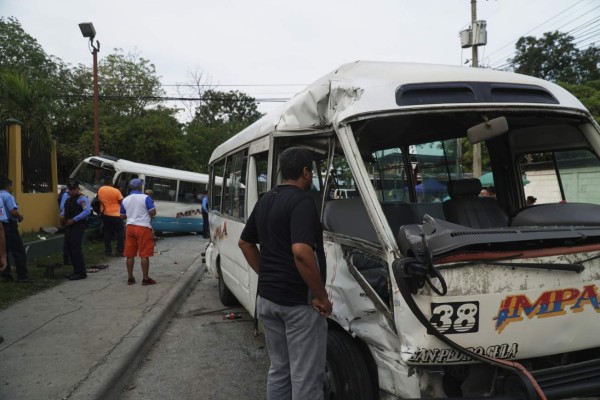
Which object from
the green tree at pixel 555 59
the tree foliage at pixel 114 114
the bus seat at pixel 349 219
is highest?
the green tree at pixel 555 59

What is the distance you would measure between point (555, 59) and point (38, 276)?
41.0 m

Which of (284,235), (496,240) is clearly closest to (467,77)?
(496,240)

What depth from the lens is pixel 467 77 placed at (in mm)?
3039

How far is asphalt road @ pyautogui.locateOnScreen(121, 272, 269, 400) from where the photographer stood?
161 inches

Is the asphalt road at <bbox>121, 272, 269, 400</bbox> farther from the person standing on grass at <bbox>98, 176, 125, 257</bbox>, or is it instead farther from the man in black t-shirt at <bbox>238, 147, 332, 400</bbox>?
the person standing on grass at <bbox>98, 176, 125, 257</bbox>

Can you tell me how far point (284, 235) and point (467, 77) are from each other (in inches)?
64.3

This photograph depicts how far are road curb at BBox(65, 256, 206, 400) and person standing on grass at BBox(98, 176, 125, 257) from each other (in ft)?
16.7

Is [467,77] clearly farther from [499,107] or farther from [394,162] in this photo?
[394,162]

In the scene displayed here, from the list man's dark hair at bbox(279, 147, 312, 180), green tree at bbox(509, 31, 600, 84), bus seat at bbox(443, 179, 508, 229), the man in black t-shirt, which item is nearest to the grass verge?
the man in black t-shirt

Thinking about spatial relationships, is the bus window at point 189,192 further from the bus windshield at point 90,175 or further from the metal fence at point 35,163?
the metal fence at point 35,163

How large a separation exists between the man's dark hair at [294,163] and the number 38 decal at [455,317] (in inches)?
41.2

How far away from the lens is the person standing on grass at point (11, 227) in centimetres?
720

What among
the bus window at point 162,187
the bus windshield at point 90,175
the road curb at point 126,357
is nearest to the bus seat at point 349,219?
the road curb at point 126,357

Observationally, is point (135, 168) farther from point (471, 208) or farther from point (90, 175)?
point (471, 208)
